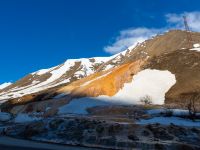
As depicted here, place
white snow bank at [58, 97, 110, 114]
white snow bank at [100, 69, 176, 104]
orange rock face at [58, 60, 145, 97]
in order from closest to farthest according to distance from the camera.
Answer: white snow bank at [58, 97, 110, 114], white snow bank at [100, 69, 176, 104], orange rock face at [58, 60, 145, 97]

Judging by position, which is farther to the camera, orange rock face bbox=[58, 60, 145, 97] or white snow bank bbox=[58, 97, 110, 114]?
orange rock face bbox=[58, 60, 145, 97]

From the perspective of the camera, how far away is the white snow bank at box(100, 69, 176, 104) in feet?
206

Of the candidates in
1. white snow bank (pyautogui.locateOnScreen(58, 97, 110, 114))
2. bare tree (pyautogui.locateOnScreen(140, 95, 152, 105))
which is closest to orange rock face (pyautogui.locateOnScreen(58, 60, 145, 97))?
white snow bank (pyautogui.locateOnScreen(58, 97, 110, 114))

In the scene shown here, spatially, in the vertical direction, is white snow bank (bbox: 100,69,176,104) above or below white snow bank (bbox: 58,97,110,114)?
above

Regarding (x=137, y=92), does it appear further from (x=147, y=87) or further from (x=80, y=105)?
(x=80, y=105)

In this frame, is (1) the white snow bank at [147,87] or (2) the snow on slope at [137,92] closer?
(2) the snow on slope at [137,92]

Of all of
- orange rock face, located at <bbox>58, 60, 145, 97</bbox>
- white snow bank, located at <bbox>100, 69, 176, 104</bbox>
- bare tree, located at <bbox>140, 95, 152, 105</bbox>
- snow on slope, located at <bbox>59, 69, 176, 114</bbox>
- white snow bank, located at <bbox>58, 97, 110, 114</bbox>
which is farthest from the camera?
orange rock face, located at <bbox>58, 60, 145, 97</bbox>

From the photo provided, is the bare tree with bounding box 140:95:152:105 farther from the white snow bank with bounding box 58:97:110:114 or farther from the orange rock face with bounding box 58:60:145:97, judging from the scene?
the orange rock face with bounding box 58:60:145:97

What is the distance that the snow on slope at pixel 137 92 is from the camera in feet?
202

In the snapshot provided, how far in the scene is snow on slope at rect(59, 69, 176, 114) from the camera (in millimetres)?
61469

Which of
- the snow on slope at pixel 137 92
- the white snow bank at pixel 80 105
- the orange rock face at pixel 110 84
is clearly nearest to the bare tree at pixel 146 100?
the snow on slope at pixel 137 92

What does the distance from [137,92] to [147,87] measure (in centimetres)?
179

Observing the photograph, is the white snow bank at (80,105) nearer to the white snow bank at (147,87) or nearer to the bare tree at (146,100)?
the white snow bank at (147,87)

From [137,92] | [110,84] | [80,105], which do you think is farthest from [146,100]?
[110,84]
